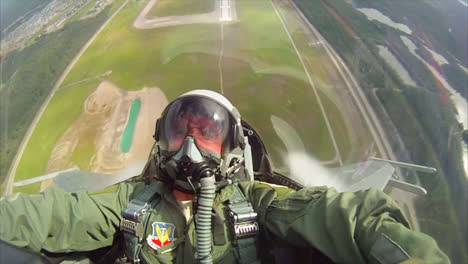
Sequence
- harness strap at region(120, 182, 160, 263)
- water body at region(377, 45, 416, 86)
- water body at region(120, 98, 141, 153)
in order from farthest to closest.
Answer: water body at region(377, 45, 416, 86) < water body at region(120, 98, 141, 153) < harness strap at region(120, 182, 160, 263)

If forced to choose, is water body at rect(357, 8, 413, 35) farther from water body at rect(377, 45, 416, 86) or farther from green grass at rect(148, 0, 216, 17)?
green grass at rect(148, 0, 216, 17)

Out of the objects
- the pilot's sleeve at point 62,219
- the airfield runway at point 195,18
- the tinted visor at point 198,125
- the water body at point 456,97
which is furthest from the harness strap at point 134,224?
the water body at point 456,97

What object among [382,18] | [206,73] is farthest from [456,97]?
[206,73]

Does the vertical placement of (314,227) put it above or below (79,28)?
below

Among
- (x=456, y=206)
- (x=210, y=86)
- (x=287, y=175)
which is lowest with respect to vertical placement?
(x=456, y=206)

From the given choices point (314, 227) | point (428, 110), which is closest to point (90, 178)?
point (314, 227)

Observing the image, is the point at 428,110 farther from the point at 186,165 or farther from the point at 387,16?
the point at 186,165

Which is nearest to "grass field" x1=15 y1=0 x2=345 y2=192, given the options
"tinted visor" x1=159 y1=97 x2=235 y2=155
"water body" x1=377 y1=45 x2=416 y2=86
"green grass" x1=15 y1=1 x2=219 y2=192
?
"green grass" x1=15 y1=1 x2=219 y2=192

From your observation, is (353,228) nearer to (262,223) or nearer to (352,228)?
(352,228)
